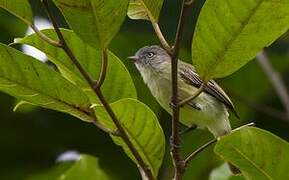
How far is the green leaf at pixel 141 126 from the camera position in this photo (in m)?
2.63

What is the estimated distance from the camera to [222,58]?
8.04 feet

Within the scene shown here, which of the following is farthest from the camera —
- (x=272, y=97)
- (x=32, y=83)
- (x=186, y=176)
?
(x=272, y=97)

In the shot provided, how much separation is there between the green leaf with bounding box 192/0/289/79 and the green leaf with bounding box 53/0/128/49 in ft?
0.87

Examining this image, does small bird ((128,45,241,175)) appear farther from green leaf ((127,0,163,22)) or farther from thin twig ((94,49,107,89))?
thin twig ((94,49,107,89))

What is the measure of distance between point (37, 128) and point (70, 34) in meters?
2.21

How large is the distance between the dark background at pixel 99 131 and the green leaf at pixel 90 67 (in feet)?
5.69

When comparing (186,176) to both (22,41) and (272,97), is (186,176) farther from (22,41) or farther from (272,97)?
(22,41)

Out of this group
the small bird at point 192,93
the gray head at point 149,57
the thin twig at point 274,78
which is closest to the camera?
the small bird at point 192,93

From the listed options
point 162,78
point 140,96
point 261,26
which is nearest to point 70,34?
point 261,26

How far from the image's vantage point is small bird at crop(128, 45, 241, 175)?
4207mm

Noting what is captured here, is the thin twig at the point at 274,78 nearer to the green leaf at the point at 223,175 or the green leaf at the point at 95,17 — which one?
the green leaf at the point at 223,175

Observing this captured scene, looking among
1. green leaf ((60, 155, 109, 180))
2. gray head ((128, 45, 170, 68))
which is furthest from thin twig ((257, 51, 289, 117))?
green leaf ((60, 155, 109, 180))

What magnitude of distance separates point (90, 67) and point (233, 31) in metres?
0.63

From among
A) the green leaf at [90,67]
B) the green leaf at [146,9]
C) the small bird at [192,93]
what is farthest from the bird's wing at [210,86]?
the green leaf at [146,9]
